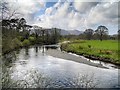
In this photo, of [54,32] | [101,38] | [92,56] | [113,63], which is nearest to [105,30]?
[101,38]

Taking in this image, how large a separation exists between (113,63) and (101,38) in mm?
25009

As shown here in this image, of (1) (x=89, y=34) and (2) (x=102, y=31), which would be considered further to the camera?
(1) (x=89, y=34)

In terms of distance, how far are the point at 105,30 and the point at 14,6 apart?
36366 mm

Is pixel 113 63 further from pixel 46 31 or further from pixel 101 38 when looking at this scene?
pixel 46 31

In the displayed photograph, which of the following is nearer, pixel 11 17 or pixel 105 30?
pixel 11 17

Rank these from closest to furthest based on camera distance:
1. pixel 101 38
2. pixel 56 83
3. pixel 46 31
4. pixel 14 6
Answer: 1. pixel 14 6
2. pixel 56 83
3. pixel 101 38
4. pixel 46 31

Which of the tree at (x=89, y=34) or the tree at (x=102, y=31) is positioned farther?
the tree at (x=89, y=34)

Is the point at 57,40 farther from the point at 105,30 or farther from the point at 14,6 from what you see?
the point at 14,6

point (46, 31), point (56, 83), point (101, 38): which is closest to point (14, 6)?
point (56, 83)

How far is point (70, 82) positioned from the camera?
932 cm

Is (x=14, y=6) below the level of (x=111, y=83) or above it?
above

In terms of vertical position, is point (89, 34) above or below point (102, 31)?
below

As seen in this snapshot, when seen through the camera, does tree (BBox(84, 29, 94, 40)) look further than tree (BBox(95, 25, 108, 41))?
Yes

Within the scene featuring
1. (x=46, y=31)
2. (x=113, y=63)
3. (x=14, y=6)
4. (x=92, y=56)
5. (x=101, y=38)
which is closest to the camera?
(x=14, y=6)
